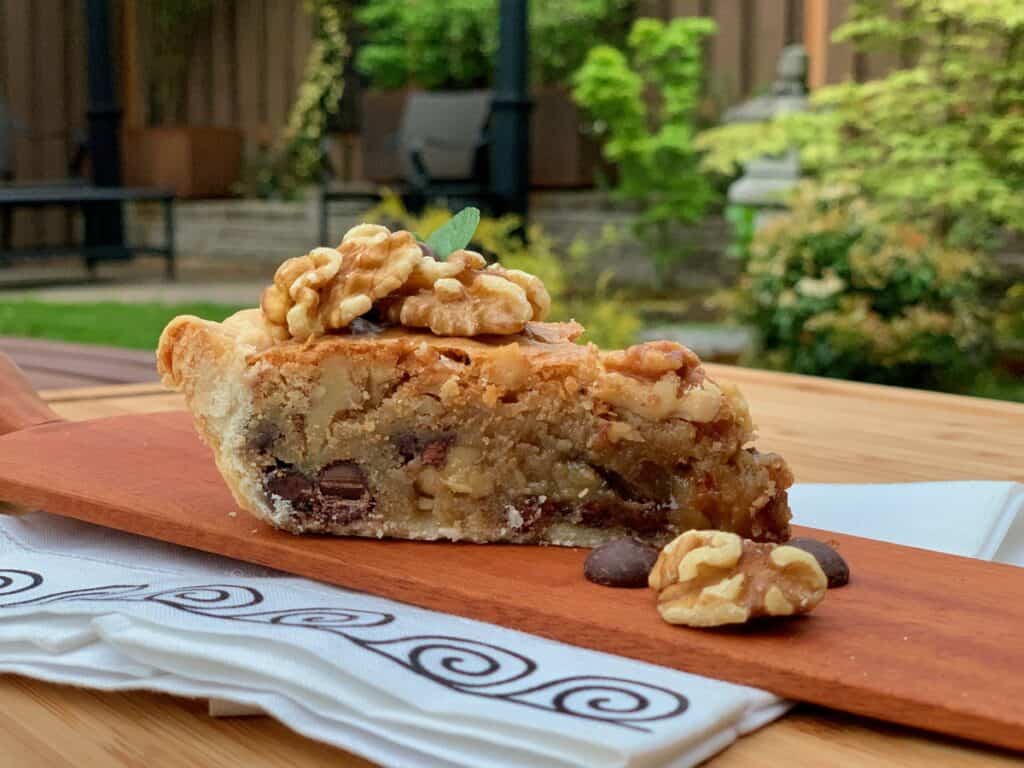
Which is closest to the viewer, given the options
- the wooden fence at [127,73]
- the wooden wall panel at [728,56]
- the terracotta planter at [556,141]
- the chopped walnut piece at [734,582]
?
the chopped walnut piece at [734,582]

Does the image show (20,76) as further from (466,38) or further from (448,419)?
(448,419)

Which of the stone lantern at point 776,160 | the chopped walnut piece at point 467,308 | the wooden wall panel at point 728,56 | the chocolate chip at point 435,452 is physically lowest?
the chocolate chip at point 435,452

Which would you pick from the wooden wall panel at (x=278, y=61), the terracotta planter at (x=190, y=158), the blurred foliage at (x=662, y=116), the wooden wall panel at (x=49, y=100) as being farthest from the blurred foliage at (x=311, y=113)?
the blurred foliage at (x=662, y=116)

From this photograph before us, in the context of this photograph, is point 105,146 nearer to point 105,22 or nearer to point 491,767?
point 105,22

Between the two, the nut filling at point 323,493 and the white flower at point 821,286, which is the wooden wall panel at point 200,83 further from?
the nut filling at point 323,493

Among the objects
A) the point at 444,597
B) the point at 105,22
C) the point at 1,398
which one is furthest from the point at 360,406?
the point at 105,22

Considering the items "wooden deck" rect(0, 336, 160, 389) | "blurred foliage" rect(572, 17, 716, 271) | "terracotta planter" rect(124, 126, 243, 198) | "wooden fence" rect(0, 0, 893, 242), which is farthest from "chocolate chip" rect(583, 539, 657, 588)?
"terracotta planter" rect(124, 126, 243, 198)

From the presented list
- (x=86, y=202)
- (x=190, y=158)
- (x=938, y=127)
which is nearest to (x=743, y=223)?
(x=938, y=127)

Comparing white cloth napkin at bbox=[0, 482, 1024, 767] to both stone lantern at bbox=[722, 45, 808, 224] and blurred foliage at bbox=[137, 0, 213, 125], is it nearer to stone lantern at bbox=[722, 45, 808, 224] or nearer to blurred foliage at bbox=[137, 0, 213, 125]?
stone lantern at bbox=[722, 45, 808, 224]
